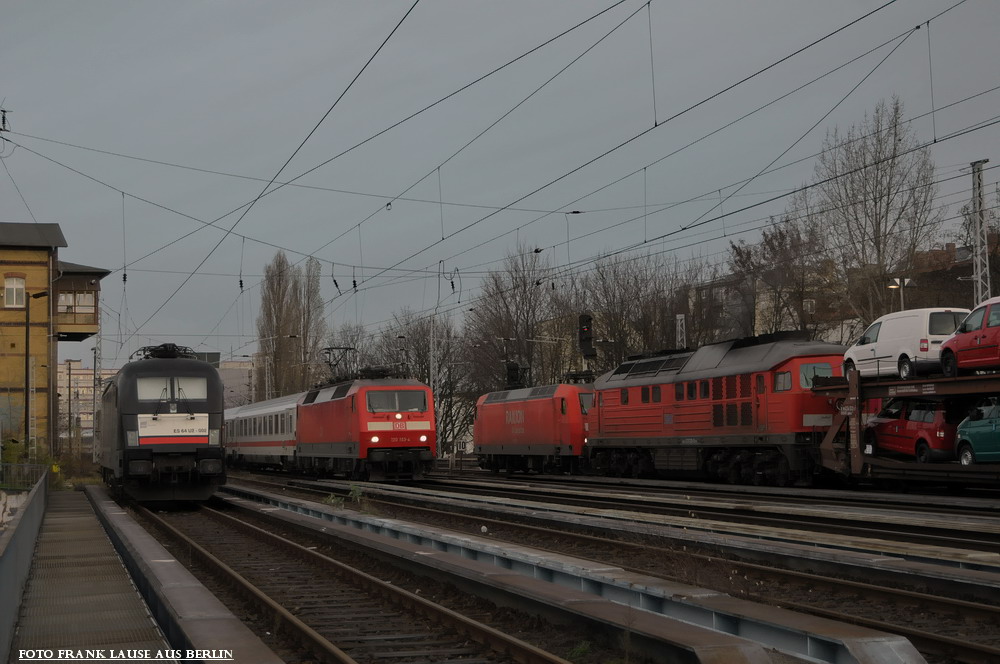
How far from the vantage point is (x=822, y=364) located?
25516 millimetres

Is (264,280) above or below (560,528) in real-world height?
above

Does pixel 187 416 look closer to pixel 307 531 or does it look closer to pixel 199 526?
pixel 199 526

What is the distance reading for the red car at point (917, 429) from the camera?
20.9 meters

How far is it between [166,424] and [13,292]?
116ft

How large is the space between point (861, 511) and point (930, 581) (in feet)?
25.5

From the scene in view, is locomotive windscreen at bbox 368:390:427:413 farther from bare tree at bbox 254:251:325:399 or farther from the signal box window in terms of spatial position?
bare tree at bbox 254:251:325:399

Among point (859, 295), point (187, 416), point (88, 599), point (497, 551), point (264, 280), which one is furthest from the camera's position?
point (264, 280)

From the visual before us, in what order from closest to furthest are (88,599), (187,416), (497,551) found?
(88,599) → (497,551) → (187,416)

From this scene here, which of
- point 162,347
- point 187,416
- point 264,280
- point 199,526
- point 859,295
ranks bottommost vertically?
point 199,526

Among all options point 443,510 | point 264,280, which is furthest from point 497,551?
point 264,280

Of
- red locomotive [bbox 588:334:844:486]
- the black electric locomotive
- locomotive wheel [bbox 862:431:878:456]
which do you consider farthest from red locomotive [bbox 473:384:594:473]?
the black electric locomotive

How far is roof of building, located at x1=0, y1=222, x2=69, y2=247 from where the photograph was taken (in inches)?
2142

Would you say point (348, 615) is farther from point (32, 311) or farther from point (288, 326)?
point (288, 326)

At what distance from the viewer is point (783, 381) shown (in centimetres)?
2536
